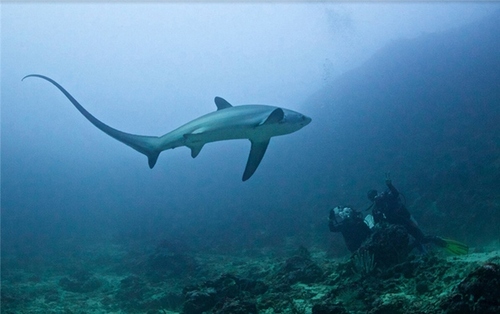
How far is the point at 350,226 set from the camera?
10594mm

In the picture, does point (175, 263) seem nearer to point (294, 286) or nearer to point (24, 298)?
point (24, 298)

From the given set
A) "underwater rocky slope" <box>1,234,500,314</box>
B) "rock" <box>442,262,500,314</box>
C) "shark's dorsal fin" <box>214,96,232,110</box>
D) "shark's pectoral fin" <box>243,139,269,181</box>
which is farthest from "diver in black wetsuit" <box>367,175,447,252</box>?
"shark's dorsal fin" <box>214,96,232,110</box>

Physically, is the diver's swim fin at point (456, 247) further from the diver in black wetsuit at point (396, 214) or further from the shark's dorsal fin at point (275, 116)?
the shark's dorsal fin at point (275, 116)

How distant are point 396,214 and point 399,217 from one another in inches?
5.1

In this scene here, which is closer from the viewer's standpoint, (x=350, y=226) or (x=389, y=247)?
(x=389, y=247)

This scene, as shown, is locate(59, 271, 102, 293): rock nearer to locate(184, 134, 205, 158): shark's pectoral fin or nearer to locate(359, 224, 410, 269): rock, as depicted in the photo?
locate(184, 134, 205, 158): shark's pectoral fin

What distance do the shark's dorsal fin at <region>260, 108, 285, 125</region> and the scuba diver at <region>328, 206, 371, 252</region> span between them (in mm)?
5883

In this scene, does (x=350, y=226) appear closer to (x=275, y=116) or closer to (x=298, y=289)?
(x=298, y=289)

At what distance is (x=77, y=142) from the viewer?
616 feet

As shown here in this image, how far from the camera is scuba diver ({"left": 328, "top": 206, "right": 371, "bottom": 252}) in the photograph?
10.6 metres

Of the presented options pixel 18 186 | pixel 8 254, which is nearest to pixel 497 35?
pixel 8 254

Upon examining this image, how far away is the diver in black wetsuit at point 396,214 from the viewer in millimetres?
10094

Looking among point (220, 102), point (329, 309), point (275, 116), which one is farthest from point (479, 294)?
point (220, 102)

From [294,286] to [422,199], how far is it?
1604 cm
